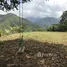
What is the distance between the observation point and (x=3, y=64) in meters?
6.14

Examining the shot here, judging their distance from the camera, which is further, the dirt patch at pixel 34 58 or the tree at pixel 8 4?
the tree at pixel 8 4

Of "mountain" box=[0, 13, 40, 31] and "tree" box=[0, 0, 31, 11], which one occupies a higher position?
"tree" box=[0, 0, 31, 11]

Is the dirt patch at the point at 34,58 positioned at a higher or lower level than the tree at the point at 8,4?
lower

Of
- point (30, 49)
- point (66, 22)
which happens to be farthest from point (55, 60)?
point (66, 22)

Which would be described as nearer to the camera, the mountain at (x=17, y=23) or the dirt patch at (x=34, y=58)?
the dirt patch at (x=34, y=58)

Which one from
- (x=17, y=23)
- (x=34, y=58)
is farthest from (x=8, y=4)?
(x=17, y=23)

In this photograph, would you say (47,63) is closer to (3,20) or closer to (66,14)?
(66,14)

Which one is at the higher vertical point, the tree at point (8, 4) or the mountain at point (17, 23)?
the tree at point (8, 4)

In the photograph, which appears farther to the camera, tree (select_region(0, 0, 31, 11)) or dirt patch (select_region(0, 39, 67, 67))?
tree (select_region(0, 0, 31, 11))

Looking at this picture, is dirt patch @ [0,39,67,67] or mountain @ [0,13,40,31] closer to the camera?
dirt patch @ [0,39,67,67]

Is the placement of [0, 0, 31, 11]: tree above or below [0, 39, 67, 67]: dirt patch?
above

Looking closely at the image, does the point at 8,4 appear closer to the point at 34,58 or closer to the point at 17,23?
the point at 34,58

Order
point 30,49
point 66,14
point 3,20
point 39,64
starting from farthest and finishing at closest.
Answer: point 3,20
point 66,14
point 30,49
point 39,64

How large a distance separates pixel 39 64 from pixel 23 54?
92cm
